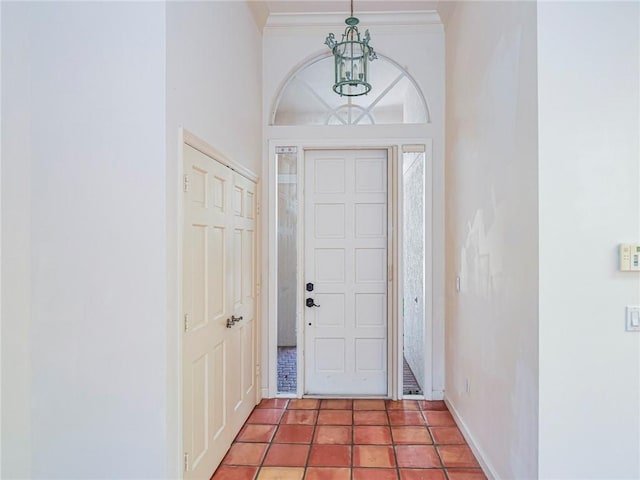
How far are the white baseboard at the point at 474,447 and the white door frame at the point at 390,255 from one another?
0.42 m

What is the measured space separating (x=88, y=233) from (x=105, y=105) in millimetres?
579

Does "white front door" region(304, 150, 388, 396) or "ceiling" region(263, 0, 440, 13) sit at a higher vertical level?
"ceiling" region(263, 0, 440, 13)

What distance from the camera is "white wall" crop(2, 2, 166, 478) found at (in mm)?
1854

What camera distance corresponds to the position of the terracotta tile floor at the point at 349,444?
8.33ft

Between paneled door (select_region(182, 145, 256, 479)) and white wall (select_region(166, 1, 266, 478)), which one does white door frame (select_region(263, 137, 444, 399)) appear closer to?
paneled door (select_region(182, 145, 256, 479))

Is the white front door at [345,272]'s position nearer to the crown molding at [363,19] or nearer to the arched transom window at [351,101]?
the arched transom window at [351,101]

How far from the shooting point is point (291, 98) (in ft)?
12.7

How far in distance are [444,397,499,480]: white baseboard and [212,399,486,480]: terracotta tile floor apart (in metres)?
0.04
